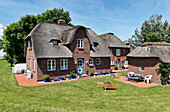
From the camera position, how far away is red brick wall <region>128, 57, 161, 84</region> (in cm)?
1467

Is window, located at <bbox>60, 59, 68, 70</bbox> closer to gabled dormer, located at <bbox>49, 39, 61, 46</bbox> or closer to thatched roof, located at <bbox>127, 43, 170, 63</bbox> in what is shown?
gabled dormer, located at <bbox>49, 39, 61, 46</bbox>

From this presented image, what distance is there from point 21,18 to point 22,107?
94.5ft

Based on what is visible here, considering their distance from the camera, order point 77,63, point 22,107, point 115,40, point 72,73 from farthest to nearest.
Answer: point 115,40 → point 77,63 → point 72,73 → point 22,107

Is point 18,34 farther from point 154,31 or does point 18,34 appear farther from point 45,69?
point 154,31

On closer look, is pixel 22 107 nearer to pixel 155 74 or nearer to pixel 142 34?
pixel 155 74

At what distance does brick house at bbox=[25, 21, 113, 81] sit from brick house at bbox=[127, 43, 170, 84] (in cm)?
637

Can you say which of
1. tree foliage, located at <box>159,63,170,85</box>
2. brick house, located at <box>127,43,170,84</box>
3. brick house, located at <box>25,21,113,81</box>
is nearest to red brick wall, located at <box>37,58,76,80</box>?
brick house, located at <box>25,21,113,81</box>

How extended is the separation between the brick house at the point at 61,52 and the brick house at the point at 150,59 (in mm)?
6372

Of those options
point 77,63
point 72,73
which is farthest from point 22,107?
point 77,63

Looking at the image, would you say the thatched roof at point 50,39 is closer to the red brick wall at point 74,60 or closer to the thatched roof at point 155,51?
the red brick wall at point 74,60

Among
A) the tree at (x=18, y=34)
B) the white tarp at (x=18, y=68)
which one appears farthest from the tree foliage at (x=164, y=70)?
the tree at (x=18, y=34)

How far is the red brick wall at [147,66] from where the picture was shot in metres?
14.7

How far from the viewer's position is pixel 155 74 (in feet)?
48.4

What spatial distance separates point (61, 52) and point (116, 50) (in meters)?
17.1
